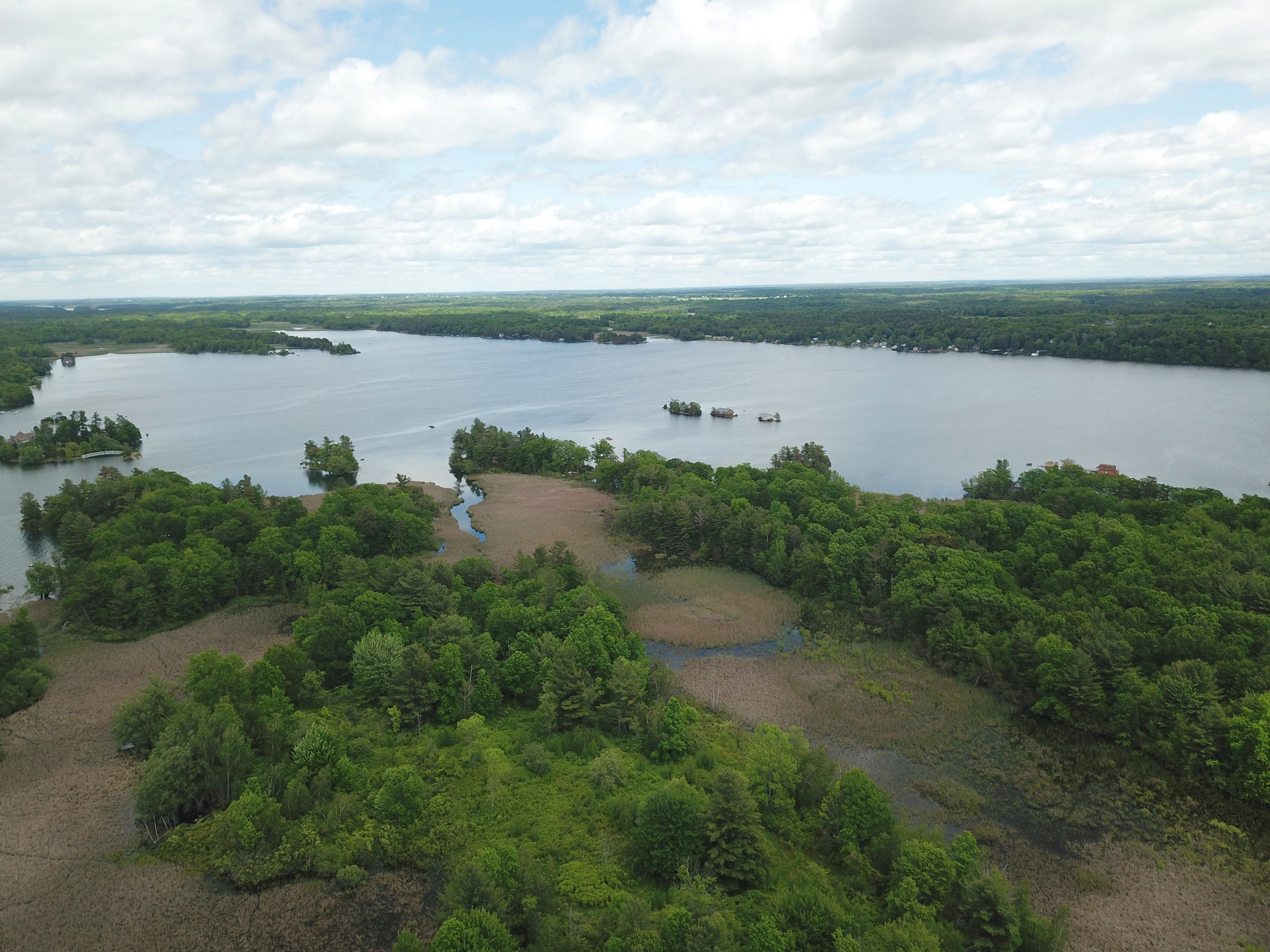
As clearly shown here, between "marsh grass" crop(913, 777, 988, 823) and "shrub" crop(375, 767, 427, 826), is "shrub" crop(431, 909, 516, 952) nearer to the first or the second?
"shrub" crop(375, 767, 427, 826)

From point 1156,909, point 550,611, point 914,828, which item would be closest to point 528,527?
point 550,611

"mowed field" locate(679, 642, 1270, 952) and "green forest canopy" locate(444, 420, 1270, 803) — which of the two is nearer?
"mowed field" locate(679, 642, 1270, 952)

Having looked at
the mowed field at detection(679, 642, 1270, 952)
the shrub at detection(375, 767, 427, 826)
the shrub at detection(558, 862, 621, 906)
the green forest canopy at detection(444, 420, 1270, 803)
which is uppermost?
the green forest canopy at detection(444, 420, 1270, 803)

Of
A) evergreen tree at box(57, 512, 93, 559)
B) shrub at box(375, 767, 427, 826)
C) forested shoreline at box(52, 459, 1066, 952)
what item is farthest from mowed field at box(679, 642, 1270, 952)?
evergreen tree at box(57, 512, 93, 559)

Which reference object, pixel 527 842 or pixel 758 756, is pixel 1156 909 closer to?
pixel 758 756

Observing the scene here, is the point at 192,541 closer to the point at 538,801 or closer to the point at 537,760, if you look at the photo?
the point at 537,760

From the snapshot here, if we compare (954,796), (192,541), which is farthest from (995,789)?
(192,541)
